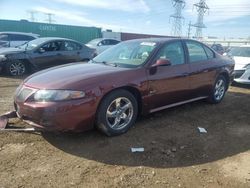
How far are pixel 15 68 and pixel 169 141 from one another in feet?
26.0

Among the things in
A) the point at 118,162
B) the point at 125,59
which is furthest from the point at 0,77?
the point at 118,162

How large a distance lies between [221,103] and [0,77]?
7.33 metres

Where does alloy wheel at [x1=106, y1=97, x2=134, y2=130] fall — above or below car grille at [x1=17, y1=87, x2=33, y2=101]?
below

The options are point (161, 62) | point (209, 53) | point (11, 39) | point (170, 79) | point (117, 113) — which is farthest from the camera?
point (11, 39)

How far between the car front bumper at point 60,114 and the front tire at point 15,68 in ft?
23.0

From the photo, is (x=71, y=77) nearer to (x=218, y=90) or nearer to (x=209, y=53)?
(x=209, y=53)

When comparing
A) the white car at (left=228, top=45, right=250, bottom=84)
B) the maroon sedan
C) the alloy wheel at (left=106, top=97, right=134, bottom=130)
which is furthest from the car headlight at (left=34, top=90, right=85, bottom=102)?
the white car at (left=228, top=45, right=250, bottom=84)

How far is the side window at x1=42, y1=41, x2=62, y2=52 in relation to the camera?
11.0m

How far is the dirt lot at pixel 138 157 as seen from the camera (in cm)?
332

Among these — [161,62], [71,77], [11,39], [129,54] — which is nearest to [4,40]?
[11,39]

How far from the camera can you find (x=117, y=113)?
4520 mm

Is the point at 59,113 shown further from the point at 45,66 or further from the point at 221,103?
the point at 45,66

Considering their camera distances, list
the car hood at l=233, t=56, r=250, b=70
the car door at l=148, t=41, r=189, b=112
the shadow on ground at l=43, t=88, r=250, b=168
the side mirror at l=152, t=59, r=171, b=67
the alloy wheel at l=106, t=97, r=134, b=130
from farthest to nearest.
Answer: the car hood at l=233, t=56, r=250, b=70 < the car door at l=148, t=41, r=189, b=112 < the side mirror at l=152, t=59, r=171, b=67 < the alloy wheel at l=106, t=97, r=134, b=130 < the shadow on ground at l=43, t=88, r=250, b=168

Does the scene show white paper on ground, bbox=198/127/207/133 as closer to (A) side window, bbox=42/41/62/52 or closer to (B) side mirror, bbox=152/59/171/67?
(B) side mirror, bbox=152/59/171/67
